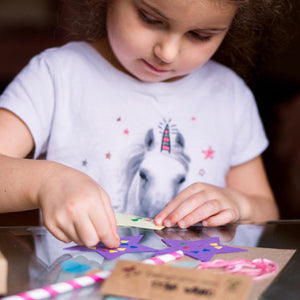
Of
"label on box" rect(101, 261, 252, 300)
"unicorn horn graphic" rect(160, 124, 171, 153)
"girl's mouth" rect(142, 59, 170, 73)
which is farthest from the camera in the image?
"unicorn horn graphic" rect(160, 124, 171, 153)

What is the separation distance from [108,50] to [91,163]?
0.24m

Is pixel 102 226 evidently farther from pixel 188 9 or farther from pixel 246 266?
pixel 188 9

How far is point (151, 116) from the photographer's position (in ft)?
3.50

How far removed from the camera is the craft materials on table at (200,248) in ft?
2.11

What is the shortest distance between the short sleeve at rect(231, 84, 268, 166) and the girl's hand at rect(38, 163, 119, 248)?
0.56 m

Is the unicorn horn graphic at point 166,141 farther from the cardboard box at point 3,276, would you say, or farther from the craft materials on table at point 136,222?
the cardboard box at point 3,276

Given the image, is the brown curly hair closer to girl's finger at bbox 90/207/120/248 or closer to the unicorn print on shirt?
the unicorn print on shirt

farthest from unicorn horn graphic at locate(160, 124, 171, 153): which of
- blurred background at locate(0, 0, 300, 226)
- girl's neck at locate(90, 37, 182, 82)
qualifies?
blurred background at locate(0, 0, 300, 226)

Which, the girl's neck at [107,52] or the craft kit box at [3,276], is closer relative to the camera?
the craft kit box at [3,276]

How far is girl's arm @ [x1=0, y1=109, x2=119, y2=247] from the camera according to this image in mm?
636


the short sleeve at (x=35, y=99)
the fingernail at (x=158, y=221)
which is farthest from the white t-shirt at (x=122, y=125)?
the fingernail at (x=158, y=221)

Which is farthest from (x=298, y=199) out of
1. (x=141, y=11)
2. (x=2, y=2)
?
(x=2, y=2)

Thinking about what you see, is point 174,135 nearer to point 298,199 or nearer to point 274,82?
point 298,199

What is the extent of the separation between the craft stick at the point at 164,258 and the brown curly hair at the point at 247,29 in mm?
476
